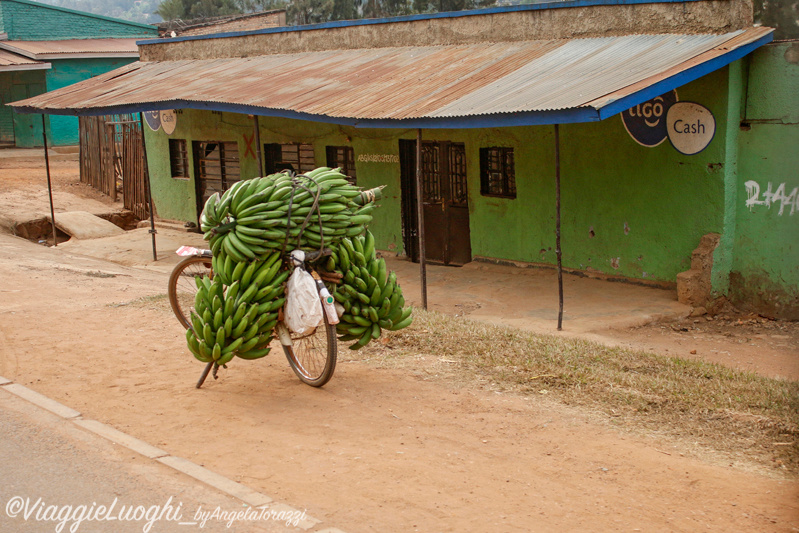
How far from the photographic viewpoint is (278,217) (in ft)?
19.2

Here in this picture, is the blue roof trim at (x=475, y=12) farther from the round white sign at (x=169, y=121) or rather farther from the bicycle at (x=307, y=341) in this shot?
the bicycle at (x=307, y=341)

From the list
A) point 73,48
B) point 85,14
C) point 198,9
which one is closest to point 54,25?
point 85,14

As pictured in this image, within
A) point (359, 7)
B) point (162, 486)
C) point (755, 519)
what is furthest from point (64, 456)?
point (359, 7)

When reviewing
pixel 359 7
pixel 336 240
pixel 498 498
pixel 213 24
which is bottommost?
pixel 498 498

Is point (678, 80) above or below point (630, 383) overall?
above

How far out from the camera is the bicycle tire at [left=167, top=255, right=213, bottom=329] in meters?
6.82

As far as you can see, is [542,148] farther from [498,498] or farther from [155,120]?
[155,120]

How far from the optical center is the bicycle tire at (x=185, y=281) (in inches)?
268

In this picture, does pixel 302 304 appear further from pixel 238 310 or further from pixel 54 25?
pixel 54 25

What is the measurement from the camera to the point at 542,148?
1199cm

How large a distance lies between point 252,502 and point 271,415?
4.64 ft

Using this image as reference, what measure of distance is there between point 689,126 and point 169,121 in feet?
41.5

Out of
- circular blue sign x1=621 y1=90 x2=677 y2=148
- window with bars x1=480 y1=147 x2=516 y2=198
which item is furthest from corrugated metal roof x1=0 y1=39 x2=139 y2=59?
circular blue sign x1=621 y1=90 x2=677 y2=148

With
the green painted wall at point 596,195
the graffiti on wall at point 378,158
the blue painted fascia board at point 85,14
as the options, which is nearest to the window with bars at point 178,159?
the green painted wall at point 596,195
